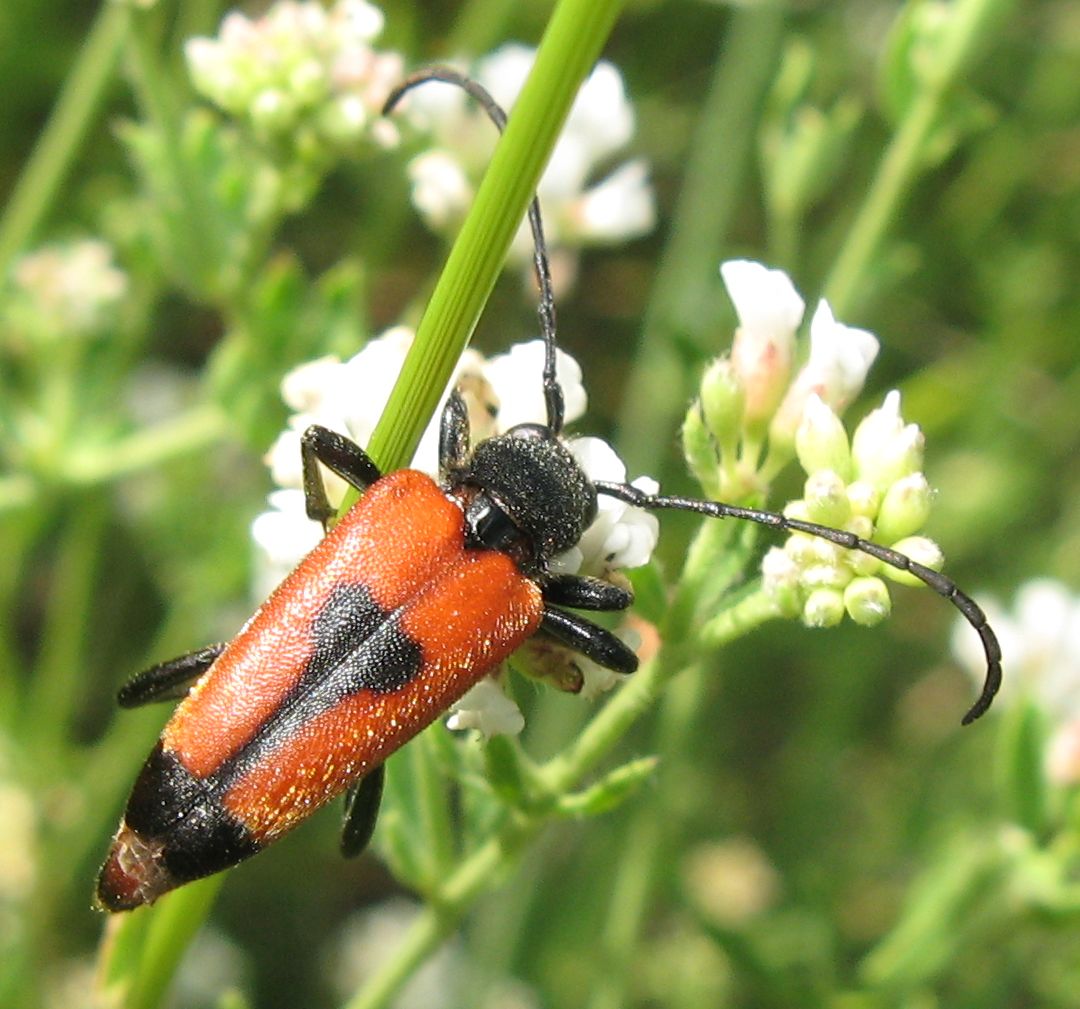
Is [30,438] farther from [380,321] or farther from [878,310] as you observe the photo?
[878,310]

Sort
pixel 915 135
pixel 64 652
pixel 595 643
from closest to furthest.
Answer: pixel 595 643
pixel 915 135
pixel 64 652

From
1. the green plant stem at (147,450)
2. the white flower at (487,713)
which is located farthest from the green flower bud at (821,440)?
the green plant stem at (147,450)

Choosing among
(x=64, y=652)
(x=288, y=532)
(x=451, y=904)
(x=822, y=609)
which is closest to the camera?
(x=822, y=609)

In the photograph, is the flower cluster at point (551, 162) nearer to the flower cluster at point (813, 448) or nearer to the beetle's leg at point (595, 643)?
the flower cluster at point (813, 448)

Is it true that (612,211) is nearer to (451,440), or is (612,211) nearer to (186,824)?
(451,440)

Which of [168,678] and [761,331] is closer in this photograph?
[761,331]

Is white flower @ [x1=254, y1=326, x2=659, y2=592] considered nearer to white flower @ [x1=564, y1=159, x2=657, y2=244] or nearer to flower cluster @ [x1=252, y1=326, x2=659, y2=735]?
flower cluster @ [x1=252, y1=326, x2=659, y2=735]

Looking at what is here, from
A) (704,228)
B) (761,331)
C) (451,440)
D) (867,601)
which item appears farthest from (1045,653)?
(451,440)
